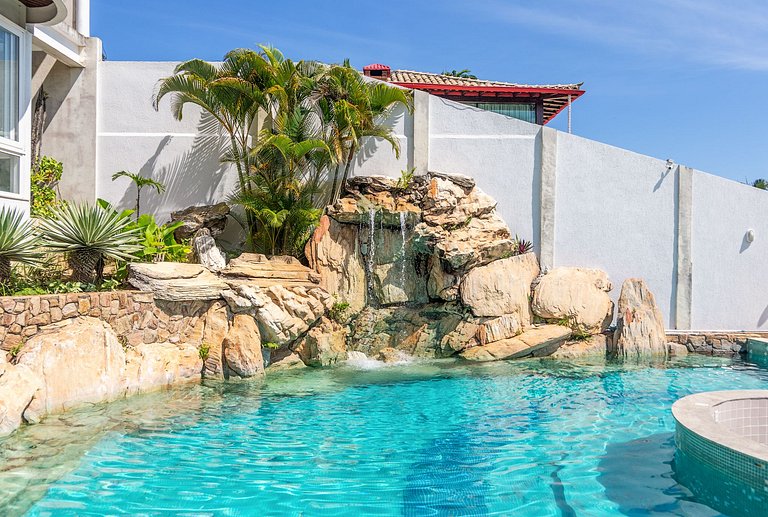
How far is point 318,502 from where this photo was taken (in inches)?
208

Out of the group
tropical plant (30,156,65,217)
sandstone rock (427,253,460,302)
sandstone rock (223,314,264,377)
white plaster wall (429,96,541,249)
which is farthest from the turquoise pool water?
tropical plant (30,156,65,217)

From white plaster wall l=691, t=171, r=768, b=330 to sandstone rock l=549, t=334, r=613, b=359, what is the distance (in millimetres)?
3018

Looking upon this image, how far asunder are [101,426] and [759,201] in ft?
49.8

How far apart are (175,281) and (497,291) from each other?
6862 mm

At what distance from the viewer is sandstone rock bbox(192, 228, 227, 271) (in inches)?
484

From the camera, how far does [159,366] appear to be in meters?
9.50

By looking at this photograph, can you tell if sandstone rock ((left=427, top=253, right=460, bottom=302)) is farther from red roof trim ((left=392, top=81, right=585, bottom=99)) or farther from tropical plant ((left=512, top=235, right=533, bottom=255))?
red roof trim ((left=392, top=81, right=585, bottom=99))

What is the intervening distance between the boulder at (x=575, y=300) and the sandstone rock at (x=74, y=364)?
8767 millimetres

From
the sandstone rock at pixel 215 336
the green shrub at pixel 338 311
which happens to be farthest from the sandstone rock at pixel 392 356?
the sandstone rock at pixel 215 336

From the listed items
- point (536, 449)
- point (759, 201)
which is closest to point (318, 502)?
point (536, 449)

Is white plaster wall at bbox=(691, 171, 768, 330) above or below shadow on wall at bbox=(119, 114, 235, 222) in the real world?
below

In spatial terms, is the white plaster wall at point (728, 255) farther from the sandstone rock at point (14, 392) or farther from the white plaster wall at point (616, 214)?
the sandstone rock at point (14, 392)

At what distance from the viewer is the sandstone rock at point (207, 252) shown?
12297 mm

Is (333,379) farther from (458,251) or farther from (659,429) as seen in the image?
(659,429)
